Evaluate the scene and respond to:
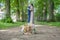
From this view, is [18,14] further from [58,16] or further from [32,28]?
[32,28]

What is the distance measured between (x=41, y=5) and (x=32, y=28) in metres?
30.5

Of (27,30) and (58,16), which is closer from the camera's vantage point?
(27,30)

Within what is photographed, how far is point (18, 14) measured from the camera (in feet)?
127

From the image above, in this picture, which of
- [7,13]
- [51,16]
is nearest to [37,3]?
[51,16]

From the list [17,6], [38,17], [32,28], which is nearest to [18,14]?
[17,6]

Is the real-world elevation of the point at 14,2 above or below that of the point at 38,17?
above

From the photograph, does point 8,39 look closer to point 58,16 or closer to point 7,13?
point 7,13

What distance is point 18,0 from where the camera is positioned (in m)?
37.6

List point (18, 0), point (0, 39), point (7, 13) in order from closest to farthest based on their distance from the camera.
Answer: point (0, 39) < point (7, 13) < point (18, 0)

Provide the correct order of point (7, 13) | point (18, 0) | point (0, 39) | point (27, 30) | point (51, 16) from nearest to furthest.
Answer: point (0, 39) < point (27, 30) < point (7, 13) < point (51, 16) < point (18, 0)

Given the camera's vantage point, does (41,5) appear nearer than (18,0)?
No

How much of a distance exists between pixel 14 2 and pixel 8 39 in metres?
27.4

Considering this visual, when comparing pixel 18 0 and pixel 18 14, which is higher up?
pixel 18 0

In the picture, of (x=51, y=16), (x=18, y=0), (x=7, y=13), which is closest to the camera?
(x=7, y=13)
